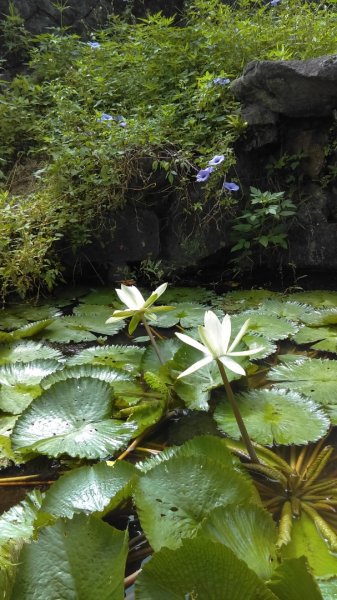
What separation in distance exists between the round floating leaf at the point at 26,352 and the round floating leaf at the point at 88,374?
29 centimetres

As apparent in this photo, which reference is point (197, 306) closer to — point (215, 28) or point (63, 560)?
point (63, 560)

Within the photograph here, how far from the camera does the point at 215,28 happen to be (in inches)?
143

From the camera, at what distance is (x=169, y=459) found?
3.67ft

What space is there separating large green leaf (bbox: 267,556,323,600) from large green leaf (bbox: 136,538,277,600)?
20mm

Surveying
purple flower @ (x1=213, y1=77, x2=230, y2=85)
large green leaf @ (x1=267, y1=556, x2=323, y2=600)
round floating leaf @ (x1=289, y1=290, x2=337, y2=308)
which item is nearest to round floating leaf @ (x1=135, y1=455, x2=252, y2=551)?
large green leaf @ (x1=267, y1=556, x2=323, y2=600)

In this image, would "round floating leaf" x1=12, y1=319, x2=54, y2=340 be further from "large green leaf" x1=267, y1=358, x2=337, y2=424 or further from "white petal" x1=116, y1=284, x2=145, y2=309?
"large green leaf" x1=267, y1=358, x2=337, y2=424

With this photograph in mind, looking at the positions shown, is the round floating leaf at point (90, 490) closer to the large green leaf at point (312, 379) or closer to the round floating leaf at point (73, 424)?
the round floating leaf at point (73, 424)

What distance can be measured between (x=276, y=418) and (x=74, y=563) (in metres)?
0.83

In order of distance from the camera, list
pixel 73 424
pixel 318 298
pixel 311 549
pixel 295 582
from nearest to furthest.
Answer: pixel 295 582
pixel 311 549
pixel 73 424
pixel 318 298

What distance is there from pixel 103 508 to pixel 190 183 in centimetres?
234

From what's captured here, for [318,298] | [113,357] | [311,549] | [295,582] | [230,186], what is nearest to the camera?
[295,582]

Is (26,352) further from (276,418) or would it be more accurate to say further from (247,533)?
(247,533)

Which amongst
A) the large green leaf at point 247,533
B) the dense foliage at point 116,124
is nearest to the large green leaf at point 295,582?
the large green leaf at point 247,533

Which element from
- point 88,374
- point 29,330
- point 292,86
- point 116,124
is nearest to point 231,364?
point 88,374
